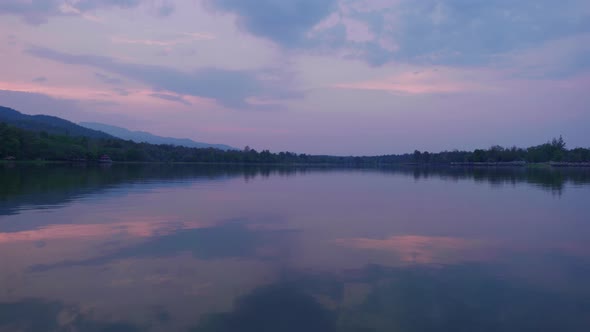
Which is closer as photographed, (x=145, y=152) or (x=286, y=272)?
(x=286, y=272)

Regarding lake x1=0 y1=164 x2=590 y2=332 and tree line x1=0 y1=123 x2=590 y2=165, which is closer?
lake x1=0 y1=164 x2=590 y2=332

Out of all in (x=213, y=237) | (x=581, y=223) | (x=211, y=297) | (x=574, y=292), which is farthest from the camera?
(x=581, y=223)

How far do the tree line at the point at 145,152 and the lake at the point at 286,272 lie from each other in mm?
85170

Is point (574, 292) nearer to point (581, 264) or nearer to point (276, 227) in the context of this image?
point (581, 264)

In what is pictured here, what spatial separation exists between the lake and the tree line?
85.2 metres

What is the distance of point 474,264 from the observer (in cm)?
934

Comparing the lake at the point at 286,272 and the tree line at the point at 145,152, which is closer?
the lake at the point at 286,272

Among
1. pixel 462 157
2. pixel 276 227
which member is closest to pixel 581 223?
pixel 276 227

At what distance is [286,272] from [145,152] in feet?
428

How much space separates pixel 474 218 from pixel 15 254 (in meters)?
15.6

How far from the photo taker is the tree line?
284 feet

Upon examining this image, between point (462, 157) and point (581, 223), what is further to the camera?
point (462, 157)

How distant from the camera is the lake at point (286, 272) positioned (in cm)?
612

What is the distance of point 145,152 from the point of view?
424ft
